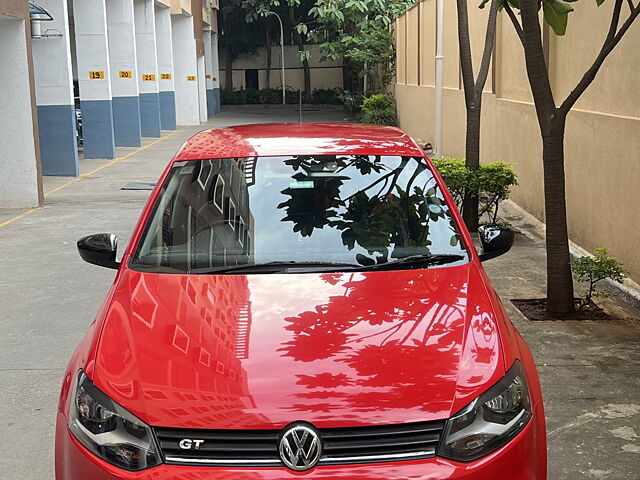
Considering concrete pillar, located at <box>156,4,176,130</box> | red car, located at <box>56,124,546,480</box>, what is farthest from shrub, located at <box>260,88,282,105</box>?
red car, located at <box>56,124,546,480</box>

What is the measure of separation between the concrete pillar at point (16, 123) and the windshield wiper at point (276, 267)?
436 inches

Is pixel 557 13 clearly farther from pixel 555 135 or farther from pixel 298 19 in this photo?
pixel 298 19

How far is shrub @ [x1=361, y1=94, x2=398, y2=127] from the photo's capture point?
103 ft

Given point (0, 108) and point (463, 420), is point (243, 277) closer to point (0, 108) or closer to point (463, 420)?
point (463, 420)

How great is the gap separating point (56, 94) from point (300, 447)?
1673cm

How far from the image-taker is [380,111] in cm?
3169

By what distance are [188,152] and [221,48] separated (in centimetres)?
6239

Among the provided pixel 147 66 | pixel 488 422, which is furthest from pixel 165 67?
pixel 488 422

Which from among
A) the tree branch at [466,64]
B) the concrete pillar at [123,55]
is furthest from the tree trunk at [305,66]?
the tree branch at [466,64]

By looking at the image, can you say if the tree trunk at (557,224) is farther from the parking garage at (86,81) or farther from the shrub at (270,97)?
the shrub at (270,97)

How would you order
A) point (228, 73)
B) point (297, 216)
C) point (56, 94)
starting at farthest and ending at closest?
1. point (228, 73)
2. point (56, 94)
3. point (297, 216)

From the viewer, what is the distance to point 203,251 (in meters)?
4.39

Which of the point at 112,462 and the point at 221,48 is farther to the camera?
the point at 221,48

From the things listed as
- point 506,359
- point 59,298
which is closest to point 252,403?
point 506,359
